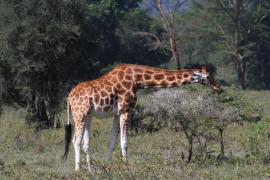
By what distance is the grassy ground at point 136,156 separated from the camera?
11906 mm

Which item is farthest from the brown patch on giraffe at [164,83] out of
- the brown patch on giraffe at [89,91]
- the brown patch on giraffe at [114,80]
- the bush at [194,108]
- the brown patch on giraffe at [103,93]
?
the brown patch on giraffe at [89,91]

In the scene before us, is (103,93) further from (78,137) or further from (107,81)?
(78,137)

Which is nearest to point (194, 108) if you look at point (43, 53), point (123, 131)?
point (123, 131)

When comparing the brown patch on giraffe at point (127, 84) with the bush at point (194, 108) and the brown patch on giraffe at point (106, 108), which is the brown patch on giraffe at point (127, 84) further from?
the bush at point (194, 108)

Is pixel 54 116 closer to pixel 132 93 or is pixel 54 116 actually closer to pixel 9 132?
pixel 9 132

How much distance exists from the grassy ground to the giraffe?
0.61 meters

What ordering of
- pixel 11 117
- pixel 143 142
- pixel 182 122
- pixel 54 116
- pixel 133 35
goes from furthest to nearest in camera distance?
pixel 133 35, pixel 11 117, pixel 54 116, pixel 143 142, pixel 182 122

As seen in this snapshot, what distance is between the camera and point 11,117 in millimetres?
25984

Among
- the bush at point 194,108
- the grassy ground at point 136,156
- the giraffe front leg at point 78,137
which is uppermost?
the bush at point 194,108

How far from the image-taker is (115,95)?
14.3m

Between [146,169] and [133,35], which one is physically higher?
[133,35]

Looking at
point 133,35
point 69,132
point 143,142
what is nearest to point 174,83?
point 69,132

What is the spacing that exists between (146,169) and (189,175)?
0.70m

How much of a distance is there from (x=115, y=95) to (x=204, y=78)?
1.78 meters
